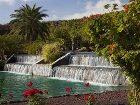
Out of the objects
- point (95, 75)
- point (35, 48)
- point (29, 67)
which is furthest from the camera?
point (35, 48)

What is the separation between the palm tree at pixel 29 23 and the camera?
5162 cm

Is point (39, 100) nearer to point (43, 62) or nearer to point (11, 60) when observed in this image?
point (43, 62)

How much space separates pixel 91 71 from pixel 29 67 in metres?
9.21

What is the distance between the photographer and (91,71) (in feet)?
91.7

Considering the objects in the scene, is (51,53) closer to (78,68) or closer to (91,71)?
(78,68)

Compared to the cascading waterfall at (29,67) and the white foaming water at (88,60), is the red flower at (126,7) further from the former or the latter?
the cascading waterfall at (29,67)

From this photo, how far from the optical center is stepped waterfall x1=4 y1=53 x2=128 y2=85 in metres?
26.3

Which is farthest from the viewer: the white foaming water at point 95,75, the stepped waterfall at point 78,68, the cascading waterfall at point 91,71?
the stepped waterfall at point 78,68

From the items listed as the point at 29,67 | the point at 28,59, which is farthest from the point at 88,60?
the point at 28,59

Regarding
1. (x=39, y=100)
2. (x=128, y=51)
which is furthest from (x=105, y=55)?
(x=39, y=100)

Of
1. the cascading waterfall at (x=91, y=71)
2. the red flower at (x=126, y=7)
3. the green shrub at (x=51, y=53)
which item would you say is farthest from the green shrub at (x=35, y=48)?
the red flower at (x=126, y=7)

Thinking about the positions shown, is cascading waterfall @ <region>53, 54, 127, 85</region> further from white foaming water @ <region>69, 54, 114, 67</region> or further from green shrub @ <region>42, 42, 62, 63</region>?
green shrub @ <region>42, 42, 62, 63</region>

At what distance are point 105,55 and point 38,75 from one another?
24844 millimetres

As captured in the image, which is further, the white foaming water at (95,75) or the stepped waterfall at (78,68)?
the stepped waterfall at (78,68)
